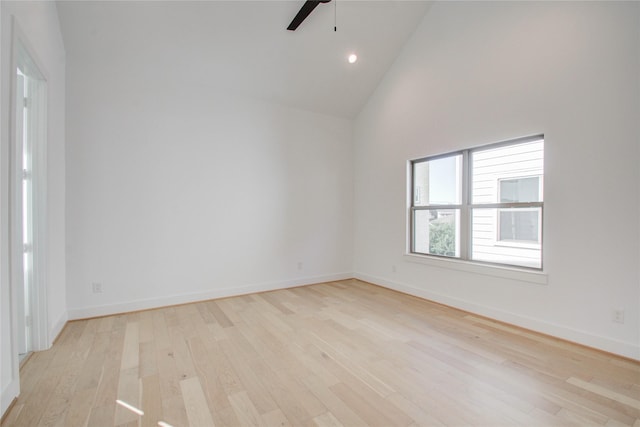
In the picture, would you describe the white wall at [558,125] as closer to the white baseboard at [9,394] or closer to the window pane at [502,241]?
the window pane at [502,241]

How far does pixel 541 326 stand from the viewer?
2887 millimetres

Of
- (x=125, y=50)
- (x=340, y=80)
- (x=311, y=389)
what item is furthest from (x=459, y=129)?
(x=125, y=50)

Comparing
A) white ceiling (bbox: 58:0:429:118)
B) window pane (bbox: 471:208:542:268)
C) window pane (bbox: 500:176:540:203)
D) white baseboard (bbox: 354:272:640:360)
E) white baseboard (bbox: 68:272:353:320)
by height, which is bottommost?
white baseboard (bbox: 68:272:353:320)

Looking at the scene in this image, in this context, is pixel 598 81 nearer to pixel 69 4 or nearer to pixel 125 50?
pixel 125 50

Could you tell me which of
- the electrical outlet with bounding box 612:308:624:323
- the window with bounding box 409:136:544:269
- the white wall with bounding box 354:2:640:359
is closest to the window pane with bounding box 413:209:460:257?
the window with bounding box 409:136:544:269

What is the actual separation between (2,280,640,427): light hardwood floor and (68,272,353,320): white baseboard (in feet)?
0.49

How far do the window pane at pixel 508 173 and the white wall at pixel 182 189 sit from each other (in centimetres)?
241

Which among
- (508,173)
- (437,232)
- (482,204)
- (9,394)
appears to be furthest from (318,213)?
(9,394)

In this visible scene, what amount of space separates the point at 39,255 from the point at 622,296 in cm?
493

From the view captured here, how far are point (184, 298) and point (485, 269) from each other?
3.77 metres

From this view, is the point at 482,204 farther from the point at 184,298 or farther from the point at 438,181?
the point at 184,298

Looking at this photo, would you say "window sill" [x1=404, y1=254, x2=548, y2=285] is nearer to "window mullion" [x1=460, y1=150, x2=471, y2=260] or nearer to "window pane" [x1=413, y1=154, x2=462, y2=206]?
"window mullion" [x1=460, y1=150, x2=471, y2=260]

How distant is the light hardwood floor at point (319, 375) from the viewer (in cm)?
174

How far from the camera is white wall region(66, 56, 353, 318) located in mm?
3371
